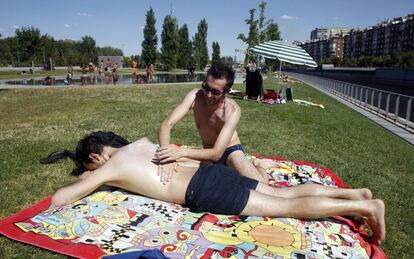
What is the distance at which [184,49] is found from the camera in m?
71.2

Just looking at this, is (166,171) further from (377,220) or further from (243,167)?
(377,220)

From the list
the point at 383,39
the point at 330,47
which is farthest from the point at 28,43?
the point at 330,47

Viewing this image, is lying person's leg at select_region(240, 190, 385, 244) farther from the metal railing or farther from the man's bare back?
the metal railing

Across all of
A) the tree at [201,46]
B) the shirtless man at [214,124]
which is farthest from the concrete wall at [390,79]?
the shirtless man at [214,124]

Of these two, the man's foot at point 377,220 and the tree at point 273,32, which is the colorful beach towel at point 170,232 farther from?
the tree at point 273,32

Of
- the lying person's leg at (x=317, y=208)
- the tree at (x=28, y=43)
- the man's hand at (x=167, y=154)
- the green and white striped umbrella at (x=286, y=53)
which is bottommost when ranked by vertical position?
the lying person's leg at (x=317, y=208)

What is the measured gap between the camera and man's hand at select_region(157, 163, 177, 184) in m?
3.68

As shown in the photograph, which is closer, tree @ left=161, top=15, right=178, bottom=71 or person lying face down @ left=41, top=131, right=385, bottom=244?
person lying face down @ left=41, top=131, right=385, bottom=244

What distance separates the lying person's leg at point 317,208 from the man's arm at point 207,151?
61 centimetres

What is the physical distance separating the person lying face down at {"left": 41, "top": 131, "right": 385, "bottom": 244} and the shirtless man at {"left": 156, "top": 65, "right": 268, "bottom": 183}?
17 centimetres

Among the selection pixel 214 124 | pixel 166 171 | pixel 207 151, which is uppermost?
pixel 214 124

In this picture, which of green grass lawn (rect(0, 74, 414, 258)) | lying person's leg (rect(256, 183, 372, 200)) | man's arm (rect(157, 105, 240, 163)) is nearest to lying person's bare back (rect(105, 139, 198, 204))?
man's arm (rect(157, 105, 240, 163))

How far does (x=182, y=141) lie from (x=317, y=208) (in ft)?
15.4

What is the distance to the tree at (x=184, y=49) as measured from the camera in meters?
70.6
